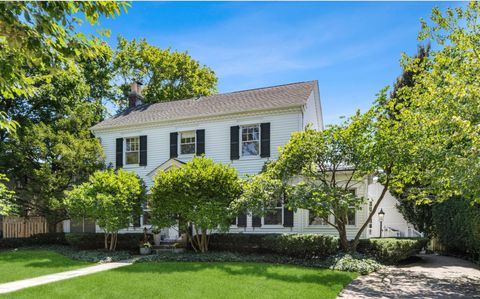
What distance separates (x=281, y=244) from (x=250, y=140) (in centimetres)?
581

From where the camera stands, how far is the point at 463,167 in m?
7.66

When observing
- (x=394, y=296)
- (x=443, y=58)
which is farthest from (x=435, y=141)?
(x=394, y=296)

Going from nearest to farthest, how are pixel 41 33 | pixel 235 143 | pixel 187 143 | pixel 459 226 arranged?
pixel 41 33 < pixel 459 226 < pixel 235 143 < pixel 187 143

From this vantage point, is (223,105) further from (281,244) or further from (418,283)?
(418,283)

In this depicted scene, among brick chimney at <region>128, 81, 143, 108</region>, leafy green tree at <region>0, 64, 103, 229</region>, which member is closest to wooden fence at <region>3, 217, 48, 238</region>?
leafy green tree at <region>0, 64, 103, 229</region>

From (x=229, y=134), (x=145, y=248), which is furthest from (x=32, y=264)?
(x=229, y=134)

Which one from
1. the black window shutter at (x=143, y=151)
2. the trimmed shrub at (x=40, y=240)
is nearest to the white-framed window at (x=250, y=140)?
the black window shutter at (x=143, y=151)

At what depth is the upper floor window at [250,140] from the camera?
1775 cm

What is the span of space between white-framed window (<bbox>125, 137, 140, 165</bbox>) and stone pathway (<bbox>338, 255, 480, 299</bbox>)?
13.6 metres

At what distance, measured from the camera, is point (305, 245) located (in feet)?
43.4

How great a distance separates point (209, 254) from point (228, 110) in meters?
7.24

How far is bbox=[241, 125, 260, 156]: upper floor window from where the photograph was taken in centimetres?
1775

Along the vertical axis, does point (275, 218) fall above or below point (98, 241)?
above

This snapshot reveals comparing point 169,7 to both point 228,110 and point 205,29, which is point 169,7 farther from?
point 228,110
